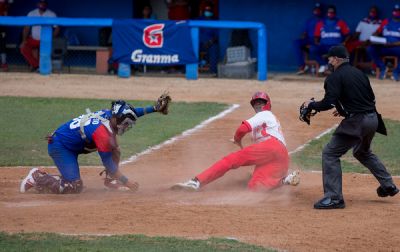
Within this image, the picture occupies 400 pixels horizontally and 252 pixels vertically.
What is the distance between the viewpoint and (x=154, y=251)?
25.8 feet

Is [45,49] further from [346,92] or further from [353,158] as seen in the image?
[346,92]

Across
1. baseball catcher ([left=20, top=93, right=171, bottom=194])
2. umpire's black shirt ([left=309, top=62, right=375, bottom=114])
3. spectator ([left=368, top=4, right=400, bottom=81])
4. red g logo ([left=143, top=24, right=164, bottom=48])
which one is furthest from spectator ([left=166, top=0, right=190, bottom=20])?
umpire's black shirt ([left=309, top=62, right=375, bottom=114])

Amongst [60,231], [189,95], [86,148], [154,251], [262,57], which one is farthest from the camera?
[262,57]

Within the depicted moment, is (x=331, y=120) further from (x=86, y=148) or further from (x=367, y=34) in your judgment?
(x=86, y=148)

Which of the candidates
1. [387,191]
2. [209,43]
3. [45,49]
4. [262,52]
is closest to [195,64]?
[209,43]

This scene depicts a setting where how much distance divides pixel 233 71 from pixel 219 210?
12.5 m

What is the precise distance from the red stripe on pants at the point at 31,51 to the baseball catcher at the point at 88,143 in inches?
498

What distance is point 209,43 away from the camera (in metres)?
22.1

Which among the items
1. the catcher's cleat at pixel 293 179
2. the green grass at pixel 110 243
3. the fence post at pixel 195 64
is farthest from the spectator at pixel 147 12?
the green grass at pixel 110 243

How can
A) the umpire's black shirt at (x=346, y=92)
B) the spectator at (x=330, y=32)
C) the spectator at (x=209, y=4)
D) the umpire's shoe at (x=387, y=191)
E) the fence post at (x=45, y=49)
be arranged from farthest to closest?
the spectator at (x=209, y=4) < the fence post at (x=45, y=49) < the spectator at (x=330, y=32) < the umpire's shoe at (x=387, y=191) < the umpire's black shirt at (x=346, y=92)

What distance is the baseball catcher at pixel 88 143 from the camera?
1019 cm

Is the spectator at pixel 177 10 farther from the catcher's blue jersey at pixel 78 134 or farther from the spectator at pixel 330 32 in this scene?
the catcher's blue jersey at pixel 78 134

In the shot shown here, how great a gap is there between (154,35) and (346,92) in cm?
1259

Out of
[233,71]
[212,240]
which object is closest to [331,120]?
[233,71]
